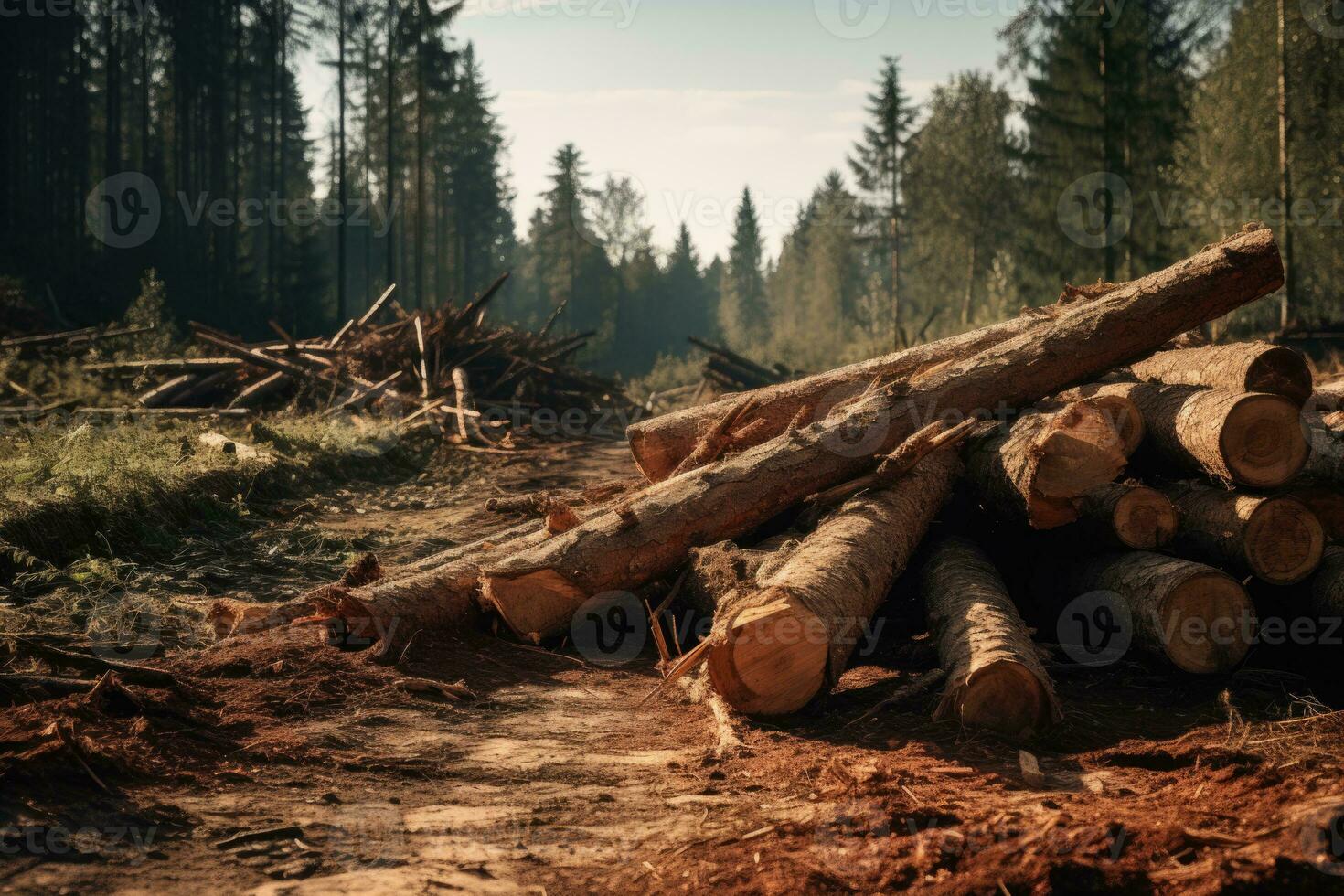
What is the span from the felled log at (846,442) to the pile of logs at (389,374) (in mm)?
9634

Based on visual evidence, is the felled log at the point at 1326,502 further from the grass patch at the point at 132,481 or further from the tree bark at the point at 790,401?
the grass patch at the point at 132,481

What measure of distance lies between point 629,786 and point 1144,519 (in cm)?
345

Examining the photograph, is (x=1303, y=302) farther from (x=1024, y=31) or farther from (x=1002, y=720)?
(x=1002, y=720)

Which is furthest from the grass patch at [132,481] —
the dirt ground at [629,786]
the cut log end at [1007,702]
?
the cut log end at [1007,702]

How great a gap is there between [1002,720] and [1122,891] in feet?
5.47

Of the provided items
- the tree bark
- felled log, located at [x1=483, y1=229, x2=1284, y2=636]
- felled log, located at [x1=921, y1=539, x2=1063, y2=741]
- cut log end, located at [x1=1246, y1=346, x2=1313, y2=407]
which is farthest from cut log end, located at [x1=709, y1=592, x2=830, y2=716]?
the tree bark

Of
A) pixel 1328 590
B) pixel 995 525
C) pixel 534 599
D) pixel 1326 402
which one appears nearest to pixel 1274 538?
pixel 1328 590

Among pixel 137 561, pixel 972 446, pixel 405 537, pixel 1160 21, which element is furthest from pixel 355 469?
pixel 1160 21

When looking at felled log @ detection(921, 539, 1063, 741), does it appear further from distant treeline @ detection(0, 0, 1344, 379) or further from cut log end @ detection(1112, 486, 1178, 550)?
distant treeline @ detection(0, 0, 1344, 379)

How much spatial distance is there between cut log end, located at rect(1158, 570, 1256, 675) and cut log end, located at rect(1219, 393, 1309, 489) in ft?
2.33

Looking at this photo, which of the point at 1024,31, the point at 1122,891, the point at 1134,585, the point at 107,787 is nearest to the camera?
the point at 1122,891

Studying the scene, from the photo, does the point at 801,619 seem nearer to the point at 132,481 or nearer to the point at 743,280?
the point at 132,481

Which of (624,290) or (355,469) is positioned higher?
(624,290)

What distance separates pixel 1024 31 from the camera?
28.5 meters
